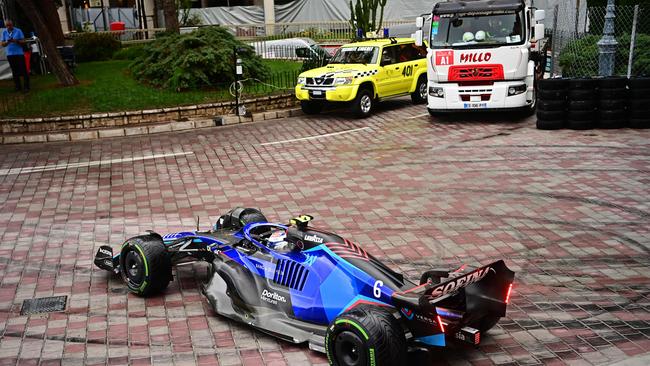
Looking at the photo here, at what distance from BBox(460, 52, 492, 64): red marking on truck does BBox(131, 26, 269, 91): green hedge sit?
6704mm

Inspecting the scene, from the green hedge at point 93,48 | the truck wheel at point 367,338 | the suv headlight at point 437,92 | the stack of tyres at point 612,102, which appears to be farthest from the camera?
the green hedge at point 93,48

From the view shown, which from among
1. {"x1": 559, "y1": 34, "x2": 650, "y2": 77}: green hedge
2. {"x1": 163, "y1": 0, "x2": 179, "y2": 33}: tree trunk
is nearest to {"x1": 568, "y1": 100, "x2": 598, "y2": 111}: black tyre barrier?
{"x1": 559, "y1": 34, "x2": 650, "y2": 77}: green hedge

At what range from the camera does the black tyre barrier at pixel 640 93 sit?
15211 mm

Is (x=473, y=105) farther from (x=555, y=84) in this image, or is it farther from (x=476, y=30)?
(x=555, y=84)

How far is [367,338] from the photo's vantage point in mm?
5504

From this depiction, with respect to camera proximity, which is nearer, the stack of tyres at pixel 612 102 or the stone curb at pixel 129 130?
the stack of tyres at pixel 612 102

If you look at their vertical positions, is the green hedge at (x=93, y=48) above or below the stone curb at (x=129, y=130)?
above

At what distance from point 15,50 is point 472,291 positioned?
16.5 metres

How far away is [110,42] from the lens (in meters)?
27.4

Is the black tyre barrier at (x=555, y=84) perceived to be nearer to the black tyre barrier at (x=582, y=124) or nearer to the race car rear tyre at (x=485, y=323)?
the black tyre barrier at (x=582, y=124)

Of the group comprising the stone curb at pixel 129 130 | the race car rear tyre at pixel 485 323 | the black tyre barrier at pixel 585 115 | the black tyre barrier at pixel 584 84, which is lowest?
the race car rear tyre at pixel 485 323

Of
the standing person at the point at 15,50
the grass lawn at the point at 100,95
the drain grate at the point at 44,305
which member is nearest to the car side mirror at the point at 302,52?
the grass lawn at the point at 100,95

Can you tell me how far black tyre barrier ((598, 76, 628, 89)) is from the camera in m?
15.2

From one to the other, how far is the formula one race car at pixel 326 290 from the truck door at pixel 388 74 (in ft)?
38.4
